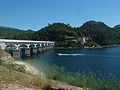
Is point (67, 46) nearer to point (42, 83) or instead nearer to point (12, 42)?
point (12, 42)

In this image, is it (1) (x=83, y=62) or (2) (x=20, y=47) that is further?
(2) (x=20, y=47)

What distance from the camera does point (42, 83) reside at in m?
7.65

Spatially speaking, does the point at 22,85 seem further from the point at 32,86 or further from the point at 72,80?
the point at 72,80

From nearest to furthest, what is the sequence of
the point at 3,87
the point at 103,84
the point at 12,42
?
the point at 3,87
the point at 103,84
the point at 12,42

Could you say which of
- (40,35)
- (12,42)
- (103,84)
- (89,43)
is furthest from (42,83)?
(40,35)

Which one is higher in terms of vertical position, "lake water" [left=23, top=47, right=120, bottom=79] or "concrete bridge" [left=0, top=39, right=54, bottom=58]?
"concrete bridge" [left=0, top=39, right=54, bottom=58]

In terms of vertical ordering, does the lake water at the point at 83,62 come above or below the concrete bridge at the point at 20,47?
below

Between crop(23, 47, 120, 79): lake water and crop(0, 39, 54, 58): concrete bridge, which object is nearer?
crop(23, 47, 120, 79): lake water

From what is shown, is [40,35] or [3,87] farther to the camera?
[40,35]

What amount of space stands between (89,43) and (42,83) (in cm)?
12365

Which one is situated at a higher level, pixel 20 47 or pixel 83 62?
pixel 20 47

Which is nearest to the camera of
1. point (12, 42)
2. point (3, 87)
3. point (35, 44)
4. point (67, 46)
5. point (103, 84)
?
point (3, 87)

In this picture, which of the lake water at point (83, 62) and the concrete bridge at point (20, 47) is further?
the concrete bridge at point (20, 47)

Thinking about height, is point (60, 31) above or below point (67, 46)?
above
